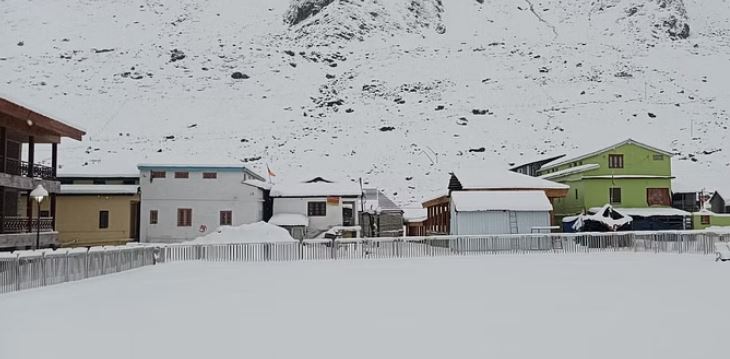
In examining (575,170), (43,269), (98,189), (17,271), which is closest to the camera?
(17,271)

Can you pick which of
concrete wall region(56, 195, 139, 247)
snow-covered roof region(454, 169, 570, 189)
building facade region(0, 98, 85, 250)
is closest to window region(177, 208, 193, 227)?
concrete wall region(56, 195, 139, 247)

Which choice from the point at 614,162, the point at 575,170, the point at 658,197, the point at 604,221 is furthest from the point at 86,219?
the point at 658,197

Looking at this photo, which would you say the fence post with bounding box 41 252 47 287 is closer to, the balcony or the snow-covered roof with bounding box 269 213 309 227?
the balcony

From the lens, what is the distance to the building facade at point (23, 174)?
22.2 metres

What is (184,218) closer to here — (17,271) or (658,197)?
(17,271)

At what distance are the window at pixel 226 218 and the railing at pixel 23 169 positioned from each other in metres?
10.3

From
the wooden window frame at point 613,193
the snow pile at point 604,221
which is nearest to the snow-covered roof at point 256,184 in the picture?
the snow pile at point 604,221

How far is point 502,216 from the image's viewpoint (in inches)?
1304

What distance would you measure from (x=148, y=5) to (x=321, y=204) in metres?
88.0

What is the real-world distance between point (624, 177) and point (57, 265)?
31.7 meters

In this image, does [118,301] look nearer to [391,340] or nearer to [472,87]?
[391,340]

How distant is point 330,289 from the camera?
1580 centimetres

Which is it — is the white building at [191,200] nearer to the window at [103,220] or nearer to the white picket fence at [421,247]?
the window at [103,220]

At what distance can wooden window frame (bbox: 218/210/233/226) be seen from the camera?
114 feet
